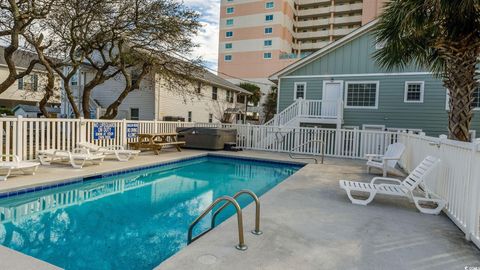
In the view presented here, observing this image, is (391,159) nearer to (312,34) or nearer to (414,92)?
(414,92)

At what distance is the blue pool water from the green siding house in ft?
22.6

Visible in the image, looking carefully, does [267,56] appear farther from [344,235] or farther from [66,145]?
[344,235]

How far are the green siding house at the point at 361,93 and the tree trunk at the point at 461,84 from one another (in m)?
7.77

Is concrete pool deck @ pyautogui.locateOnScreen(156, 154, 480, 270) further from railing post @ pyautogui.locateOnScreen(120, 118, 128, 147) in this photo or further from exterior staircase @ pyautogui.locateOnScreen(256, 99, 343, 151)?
exterior staircase @ pyautogui.locateOnScreen(256, 99, 343, 151)

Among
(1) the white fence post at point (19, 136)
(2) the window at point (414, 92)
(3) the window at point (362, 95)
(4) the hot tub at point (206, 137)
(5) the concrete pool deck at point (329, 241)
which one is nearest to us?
(5) the concrete pool deck at point (329, 241)

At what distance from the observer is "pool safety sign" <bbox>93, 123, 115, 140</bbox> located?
10359 mm

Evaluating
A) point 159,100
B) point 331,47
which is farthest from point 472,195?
point 159,100

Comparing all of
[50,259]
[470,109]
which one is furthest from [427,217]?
[50,259]

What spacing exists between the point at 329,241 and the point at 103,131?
947 centimetres

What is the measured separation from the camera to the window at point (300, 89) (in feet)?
54.6

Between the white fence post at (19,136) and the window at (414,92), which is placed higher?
the window at (414,92)

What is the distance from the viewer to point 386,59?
7570 mm

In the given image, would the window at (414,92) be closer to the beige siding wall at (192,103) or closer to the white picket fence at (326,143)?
the white picket fence at (326,143)

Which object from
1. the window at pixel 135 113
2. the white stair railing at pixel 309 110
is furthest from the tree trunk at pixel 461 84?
the window at pixel 135 113
